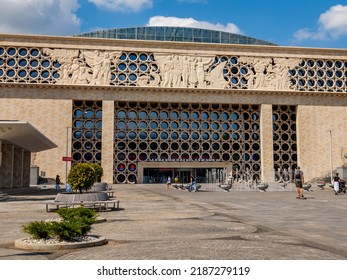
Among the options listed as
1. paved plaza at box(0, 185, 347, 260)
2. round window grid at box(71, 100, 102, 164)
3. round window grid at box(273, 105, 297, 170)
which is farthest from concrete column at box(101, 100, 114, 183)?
paved plaza at box(0, 185, 347, 260)

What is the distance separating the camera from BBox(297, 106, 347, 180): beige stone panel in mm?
50438

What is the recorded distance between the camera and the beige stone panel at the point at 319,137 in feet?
165

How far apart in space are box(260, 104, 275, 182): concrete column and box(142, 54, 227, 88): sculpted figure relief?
20.9ft

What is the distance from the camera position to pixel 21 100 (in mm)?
46688

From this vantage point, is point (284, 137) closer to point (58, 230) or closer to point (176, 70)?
point (176, 70)

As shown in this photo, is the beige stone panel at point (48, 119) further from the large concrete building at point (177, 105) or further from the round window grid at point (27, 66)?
the round window grid at point (27, 66)

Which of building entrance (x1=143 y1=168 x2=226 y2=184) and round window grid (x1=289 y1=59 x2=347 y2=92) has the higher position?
round window grid (x1=289 y1=59 x2=347 y2=92)

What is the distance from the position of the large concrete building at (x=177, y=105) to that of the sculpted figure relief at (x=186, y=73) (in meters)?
0.13

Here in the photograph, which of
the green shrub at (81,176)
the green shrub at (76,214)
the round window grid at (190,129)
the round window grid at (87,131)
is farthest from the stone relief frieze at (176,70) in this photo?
the green shrub at (76,214)

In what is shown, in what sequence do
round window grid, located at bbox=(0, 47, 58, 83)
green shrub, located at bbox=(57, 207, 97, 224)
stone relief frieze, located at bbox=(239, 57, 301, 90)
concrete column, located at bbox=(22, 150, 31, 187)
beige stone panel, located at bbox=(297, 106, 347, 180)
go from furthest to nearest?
stone relief frieze, located at bbox=(239, 57, 301, 90) < beige stone panel, located at bbox=(297, 106, 347, 180) < round window grid, located at bbox=(0, 47, 58, 83) < concrete column, located at bbox=(22, 150, 31, 187) < green shrub, located at bbox=(57, 207, 97, 224)

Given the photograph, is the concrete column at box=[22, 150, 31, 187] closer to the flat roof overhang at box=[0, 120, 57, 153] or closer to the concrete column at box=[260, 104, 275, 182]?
the flat roof overhang at box=[0, 120, 57, 153]

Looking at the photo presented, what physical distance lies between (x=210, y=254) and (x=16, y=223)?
287 inches

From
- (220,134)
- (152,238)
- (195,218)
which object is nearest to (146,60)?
(220,134)

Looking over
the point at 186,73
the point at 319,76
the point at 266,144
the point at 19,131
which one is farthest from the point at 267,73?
the point at 19,131
